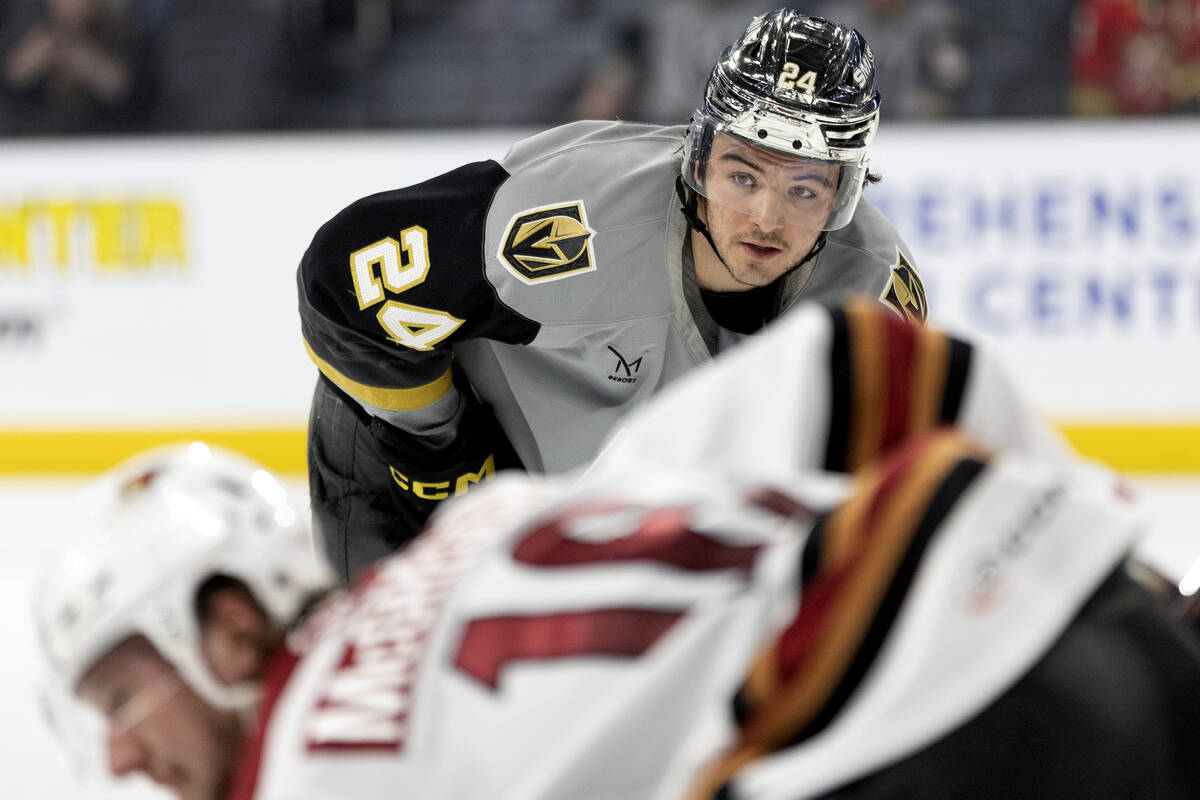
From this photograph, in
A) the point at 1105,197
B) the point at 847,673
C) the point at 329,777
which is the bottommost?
the point at 1105,197

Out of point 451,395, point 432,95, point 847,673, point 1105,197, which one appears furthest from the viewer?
point 432,95

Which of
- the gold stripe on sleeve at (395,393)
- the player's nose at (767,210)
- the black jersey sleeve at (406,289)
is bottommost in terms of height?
the gold stripe on sleeve at (395,393)

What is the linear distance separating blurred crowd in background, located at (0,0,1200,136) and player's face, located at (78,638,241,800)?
3.41 m

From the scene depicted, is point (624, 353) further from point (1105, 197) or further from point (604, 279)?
point (1105, 197)

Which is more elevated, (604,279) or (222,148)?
(604,279)

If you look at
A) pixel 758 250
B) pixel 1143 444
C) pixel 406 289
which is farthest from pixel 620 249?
pixel 1143 444

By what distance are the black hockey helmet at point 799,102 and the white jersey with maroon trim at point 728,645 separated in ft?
4.02

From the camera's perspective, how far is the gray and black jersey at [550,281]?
7.54 feet

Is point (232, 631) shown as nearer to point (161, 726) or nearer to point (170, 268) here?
point (161, 726)

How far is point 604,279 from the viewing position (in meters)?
2.30

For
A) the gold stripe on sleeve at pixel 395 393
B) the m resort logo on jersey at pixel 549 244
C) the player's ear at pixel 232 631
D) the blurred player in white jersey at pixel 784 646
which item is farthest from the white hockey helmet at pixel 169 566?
the gold stripe on sleeve at pixel 395 393

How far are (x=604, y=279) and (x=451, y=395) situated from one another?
0.40 metres

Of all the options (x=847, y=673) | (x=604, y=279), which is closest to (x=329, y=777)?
(x=847, y=673)

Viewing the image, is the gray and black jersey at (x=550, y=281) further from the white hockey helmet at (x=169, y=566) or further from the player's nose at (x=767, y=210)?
the white hockey helmet at (x=169, y=566)
